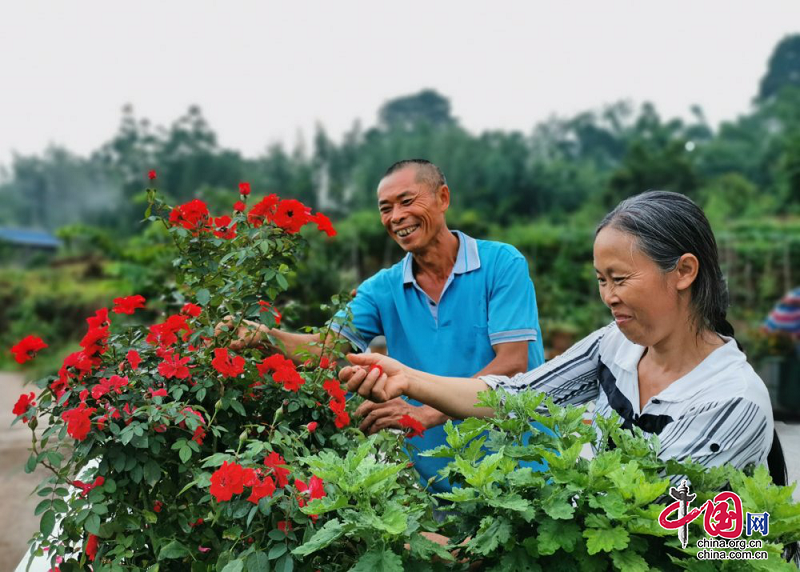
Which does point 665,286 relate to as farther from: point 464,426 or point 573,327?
point 573,327

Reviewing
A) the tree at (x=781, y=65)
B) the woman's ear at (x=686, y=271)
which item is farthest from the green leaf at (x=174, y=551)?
the tree at (x=781, y=65)

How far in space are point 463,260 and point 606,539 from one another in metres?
1.33

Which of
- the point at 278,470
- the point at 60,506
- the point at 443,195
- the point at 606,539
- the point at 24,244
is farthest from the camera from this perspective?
the point at 24,244

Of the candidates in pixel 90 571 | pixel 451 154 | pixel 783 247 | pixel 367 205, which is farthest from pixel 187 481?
pixel 451 154

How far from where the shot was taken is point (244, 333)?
74.3 inches

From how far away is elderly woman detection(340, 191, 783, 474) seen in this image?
1.36 m

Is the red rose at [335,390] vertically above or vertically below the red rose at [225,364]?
below

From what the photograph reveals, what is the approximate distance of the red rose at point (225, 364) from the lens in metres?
1.61

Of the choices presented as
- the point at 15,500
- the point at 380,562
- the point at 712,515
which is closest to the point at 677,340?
the point at 712,515

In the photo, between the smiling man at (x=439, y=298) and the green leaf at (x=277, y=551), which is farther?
the smiling man at (x=439, y=298)

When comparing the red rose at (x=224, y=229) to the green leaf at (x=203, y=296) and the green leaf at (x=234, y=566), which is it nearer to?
the green leaf at (x=203, y=296)

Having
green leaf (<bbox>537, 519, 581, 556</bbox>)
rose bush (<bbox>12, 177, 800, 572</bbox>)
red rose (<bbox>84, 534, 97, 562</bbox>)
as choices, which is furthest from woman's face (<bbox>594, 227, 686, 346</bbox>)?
red rose (<bbox>84, 534, 97, 562</bbox>)

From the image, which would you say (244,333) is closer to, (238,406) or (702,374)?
(238,406)

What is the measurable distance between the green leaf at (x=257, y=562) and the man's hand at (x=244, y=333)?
1.90 ft
